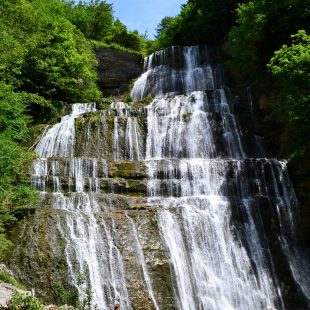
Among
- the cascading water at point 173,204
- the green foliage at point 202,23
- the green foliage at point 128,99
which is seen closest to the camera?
the cascading water at point 173,204

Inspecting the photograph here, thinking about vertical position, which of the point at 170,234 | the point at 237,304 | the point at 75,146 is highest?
the point at 75,146

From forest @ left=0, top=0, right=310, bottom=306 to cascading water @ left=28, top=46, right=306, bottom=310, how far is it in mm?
1666

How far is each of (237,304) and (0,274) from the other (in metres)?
7.27

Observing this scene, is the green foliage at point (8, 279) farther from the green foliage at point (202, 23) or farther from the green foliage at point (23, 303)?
the green foliage at point (202, 23)

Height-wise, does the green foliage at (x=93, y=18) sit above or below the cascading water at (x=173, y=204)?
above

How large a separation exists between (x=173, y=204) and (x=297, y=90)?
21.2 ft

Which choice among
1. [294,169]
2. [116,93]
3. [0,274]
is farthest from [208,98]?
[0,274]

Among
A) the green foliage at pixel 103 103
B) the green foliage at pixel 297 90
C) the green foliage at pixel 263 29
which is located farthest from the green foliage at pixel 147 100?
the green foliage at pixel 297 90

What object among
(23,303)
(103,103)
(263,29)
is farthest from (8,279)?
(263,29)

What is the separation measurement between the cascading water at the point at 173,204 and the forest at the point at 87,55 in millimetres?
1666

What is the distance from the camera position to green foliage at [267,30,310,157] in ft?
49.7

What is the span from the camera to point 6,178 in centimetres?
1352

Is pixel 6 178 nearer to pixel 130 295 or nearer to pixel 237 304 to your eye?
pixel 130 295

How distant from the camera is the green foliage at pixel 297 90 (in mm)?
15162
